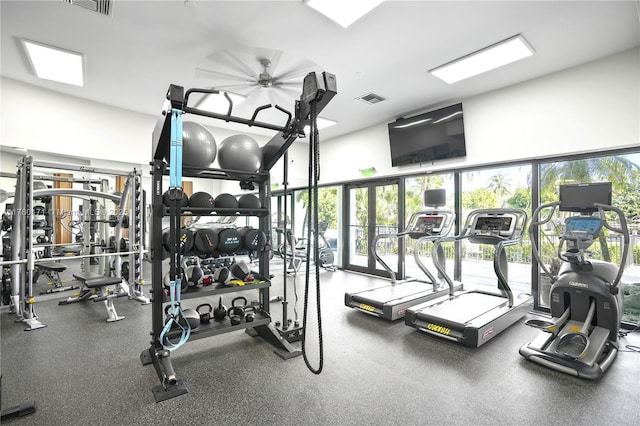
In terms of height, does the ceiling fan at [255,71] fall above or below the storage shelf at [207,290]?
above

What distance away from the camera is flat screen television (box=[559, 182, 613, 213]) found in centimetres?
302

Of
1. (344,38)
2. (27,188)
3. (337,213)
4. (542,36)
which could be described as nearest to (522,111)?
(542,36)

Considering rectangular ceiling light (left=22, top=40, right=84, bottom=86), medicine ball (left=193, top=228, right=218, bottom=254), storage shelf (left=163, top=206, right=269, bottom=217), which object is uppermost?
rectangular ceiling light (left=22, top=40, right=84, bottom=86)

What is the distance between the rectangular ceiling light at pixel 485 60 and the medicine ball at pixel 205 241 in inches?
141

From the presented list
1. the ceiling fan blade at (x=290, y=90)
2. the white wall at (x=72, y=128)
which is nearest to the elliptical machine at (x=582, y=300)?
the ceiling fan blade at (x=290, y=90)

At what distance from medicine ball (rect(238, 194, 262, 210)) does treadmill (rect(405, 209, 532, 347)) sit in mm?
2183

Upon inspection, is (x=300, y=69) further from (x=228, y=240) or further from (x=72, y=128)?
(x=72, y=128)

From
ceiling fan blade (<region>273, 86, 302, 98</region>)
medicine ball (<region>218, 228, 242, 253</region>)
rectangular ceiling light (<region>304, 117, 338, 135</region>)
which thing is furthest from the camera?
rectangular ceiling light (<region>304, 117, 338, 135</region>)

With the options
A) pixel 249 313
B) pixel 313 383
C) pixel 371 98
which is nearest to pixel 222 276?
pixel 249 313

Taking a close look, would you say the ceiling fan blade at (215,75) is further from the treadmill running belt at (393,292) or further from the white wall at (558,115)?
the white wall at (558,115)

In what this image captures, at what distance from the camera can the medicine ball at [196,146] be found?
8.59 feet

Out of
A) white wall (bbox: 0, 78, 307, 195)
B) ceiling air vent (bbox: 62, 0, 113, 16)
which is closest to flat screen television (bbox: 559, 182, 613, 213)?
ceiling air vent (bbox: 62, 0, 113, 16)

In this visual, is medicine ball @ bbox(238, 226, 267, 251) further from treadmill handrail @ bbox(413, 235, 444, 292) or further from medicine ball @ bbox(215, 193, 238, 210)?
treadmill handrail @ bbox(413, 235, 444, 292)

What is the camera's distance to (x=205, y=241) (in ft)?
9.27
